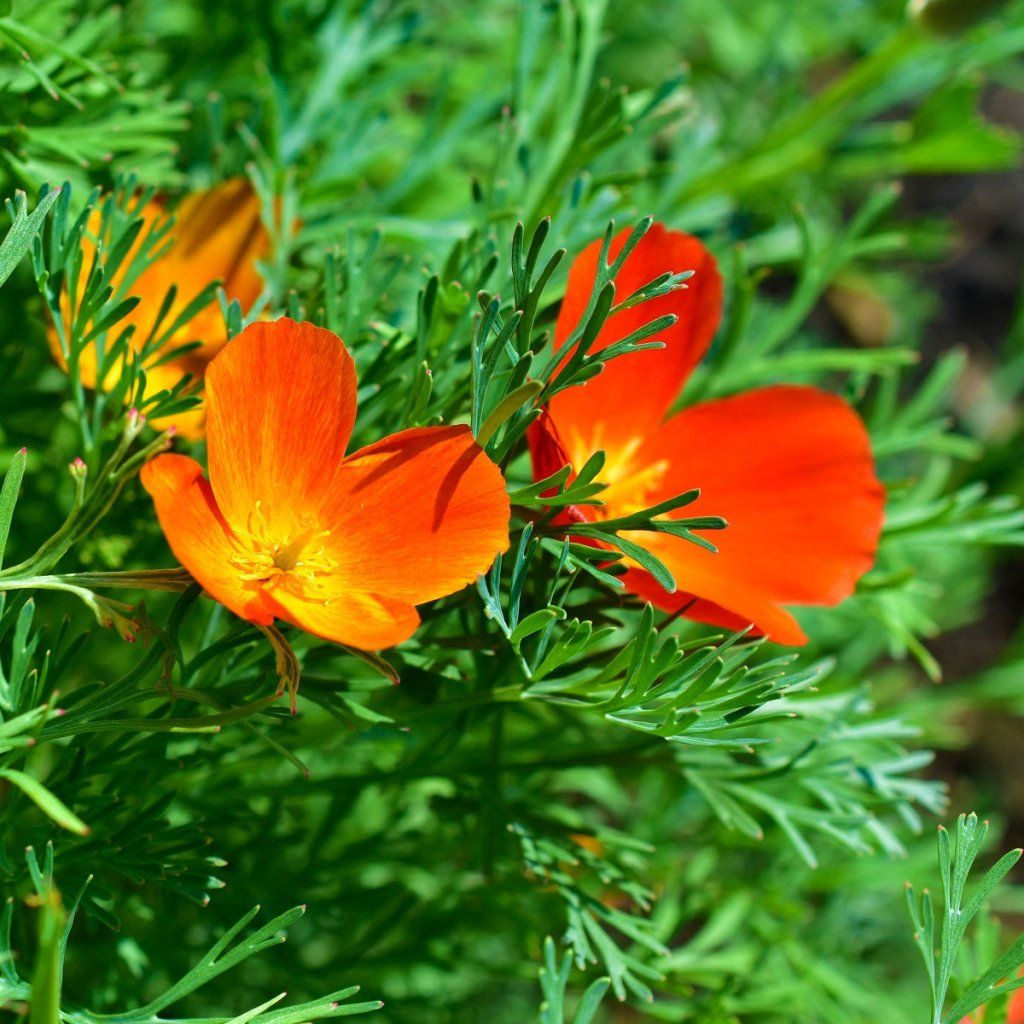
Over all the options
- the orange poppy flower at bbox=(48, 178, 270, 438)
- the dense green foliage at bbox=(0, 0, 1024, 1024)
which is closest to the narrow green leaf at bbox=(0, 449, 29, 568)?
the dense green foliage at bbox=(0, 0, 1024, 1024)

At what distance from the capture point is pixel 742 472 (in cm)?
76

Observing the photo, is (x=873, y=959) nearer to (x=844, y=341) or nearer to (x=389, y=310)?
(x=389, y=310)

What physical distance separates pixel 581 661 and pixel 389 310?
0.27 m

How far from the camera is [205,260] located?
2.75 ft

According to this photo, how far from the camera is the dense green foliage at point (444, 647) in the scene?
61 centimetres

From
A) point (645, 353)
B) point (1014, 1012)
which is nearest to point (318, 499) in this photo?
A: point (645, 353)

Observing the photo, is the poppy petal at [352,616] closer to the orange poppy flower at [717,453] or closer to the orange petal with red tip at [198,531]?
the orange petal with red tip at [198,531]

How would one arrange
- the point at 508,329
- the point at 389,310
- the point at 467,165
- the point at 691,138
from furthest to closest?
1. the point at 467,165
2. the point at 691,138
3. the point at 389,310
4. the point at 508,329

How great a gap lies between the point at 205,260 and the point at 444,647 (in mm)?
352

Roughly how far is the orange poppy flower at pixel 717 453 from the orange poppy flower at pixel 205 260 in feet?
0.84

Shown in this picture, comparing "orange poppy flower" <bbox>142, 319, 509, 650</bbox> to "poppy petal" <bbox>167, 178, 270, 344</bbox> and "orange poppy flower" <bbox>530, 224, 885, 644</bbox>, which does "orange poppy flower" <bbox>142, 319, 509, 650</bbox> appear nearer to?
"orange poppy flower" <bbox>530, 224, 885, 644</bbox>

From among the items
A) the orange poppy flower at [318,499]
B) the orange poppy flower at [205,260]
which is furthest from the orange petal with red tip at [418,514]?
the orange poppy flower at [205,260]

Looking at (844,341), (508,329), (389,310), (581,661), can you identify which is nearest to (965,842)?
(581,661)

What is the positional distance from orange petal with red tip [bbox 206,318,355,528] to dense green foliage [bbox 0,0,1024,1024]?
47 mm
